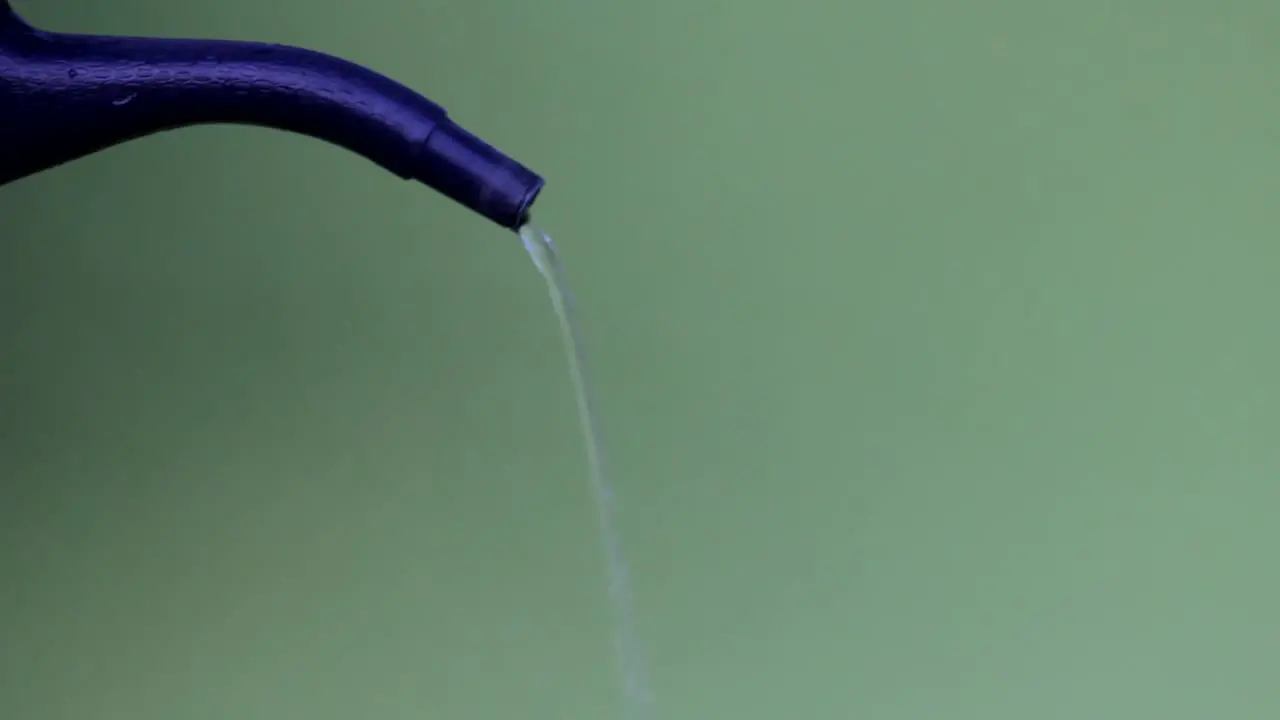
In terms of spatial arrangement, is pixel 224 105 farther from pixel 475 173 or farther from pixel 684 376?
pixel 684 376

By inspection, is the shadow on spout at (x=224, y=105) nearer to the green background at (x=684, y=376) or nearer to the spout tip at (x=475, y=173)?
the spout tip at (x=475, y=173)

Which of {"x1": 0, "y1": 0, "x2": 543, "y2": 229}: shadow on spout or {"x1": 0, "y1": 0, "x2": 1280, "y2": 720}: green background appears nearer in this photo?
{"x1": 0, "y1": 0, "x2": 543, "y2": 229}: shadow on spout

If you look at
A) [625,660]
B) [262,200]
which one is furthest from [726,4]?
[625,660]

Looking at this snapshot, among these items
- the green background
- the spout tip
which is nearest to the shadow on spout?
the spout tip


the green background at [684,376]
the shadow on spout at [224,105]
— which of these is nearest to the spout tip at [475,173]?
the shadow on spout at [224,105]

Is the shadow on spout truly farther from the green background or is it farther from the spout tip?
the green background

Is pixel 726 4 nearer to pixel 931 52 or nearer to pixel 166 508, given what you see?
pixel 931 52
